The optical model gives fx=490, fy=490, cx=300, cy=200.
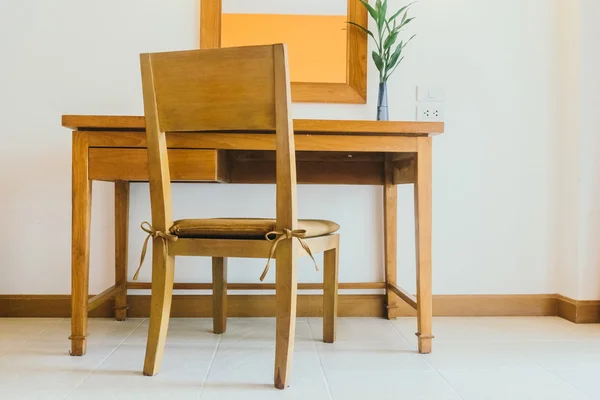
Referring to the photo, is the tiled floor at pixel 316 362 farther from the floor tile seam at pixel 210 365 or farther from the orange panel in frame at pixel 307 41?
the orange panel in frame at pixel 307 41

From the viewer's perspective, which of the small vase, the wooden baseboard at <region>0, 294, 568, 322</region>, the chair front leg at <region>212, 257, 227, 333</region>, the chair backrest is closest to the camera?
the chair backrest

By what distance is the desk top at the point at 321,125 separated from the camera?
4.67 feet

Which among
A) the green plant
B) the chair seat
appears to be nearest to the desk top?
the chair seat

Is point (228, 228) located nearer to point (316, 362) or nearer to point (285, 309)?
point (285, 309)

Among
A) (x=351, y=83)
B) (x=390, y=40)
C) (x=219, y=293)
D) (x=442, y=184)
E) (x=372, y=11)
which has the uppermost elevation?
(x=372, y=11)

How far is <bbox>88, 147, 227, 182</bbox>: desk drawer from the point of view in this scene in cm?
140

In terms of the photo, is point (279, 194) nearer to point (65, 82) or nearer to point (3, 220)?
point (65, 82)

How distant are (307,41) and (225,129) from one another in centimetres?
89

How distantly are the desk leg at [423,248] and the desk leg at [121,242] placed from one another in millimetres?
1097

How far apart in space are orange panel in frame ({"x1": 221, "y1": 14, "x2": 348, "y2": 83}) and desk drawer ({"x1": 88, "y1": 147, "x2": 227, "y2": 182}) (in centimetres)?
68

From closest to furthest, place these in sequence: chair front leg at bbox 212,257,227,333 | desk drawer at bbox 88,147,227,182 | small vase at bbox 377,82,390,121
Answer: desk drawer at bbox 88,147,227,182
chair front leg at bbox 212,257,227,333
small vase at bbox 377,82,390,121

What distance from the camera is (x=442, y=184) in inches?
79.1

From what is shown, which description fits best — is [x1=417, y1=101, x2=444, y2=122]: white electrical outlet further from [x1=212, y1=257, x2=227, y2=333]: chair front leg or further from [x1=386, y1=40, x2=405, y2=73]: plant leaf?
[x1=212, y1=257, x2=227, y2=333]: chair front leg

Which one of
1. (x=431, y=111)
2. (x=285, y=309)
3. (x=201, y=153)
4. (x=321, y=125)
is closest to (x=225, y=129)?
(x=201, y=153)
